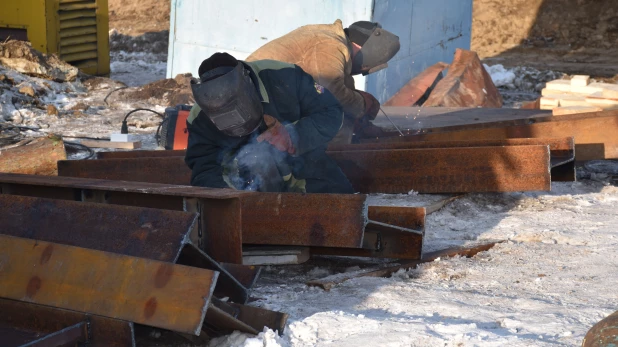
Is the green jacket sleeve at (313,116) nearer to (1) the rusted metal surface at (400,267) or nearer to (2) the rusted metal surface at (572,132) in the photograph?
(1) the rusted metal surface at (400,267)

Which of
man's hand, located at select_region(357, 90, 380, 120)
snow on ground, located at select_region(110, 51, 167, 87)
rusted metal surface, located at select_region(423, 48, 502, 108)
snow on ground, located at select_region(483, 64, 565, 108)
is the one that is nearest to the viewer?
man's hand, located at select_region(357, 90, 380, 120)

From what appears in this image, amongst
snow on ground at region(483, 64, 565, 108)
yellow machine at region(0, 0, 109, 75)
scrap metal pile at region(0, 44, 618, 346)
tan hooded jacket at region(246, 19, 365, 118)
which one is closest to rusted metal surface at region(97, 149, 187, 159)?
scrap metal pile at region(0, 44, 618, 346)

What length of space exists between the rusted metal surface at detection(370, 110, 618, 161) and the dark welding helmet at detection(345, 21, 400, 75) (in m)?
0.81

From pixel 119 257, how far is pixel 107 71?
1116 centimetres

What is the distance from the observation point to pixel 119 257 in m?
3.07

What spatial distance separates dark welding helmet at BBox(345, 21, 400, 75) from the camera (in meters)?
6.04

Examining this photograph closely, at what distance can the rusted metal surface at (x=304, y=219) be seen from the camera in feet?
12.6

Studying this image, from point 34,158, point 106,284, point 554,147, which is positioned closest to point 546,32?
point 554,147

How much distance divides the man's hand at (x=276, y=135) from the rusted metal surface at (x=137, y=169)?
4.27 feet

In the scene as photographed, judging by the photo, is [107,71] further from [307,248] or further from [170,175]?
[307,248]

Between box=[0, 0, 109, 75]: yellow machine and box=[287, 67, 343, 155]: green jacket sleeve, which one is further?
box=[0, 0, 109, 75]: yellow machine

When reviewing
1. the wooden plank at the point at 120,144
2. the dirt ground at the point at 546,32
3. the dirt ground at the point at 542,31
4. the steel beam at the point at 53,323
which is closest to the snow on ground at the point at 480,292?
the steel beam at the point at 53,323

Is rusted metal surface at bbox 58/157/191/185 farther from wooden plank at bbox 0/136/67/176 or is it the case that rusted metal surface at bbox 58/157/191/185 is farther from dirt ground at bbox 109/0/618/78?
dirt ground at bbox 109/0/618/78

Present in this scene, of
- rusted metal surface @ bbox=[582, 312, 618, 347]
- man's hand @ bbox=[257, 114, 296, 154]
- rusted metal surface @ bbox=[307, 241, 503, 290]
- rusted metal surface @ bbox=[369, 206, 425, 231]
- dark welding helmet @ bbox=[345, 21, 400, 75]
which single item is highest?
dark welding helmet @ bbox=[345, 21, 400, 75]
